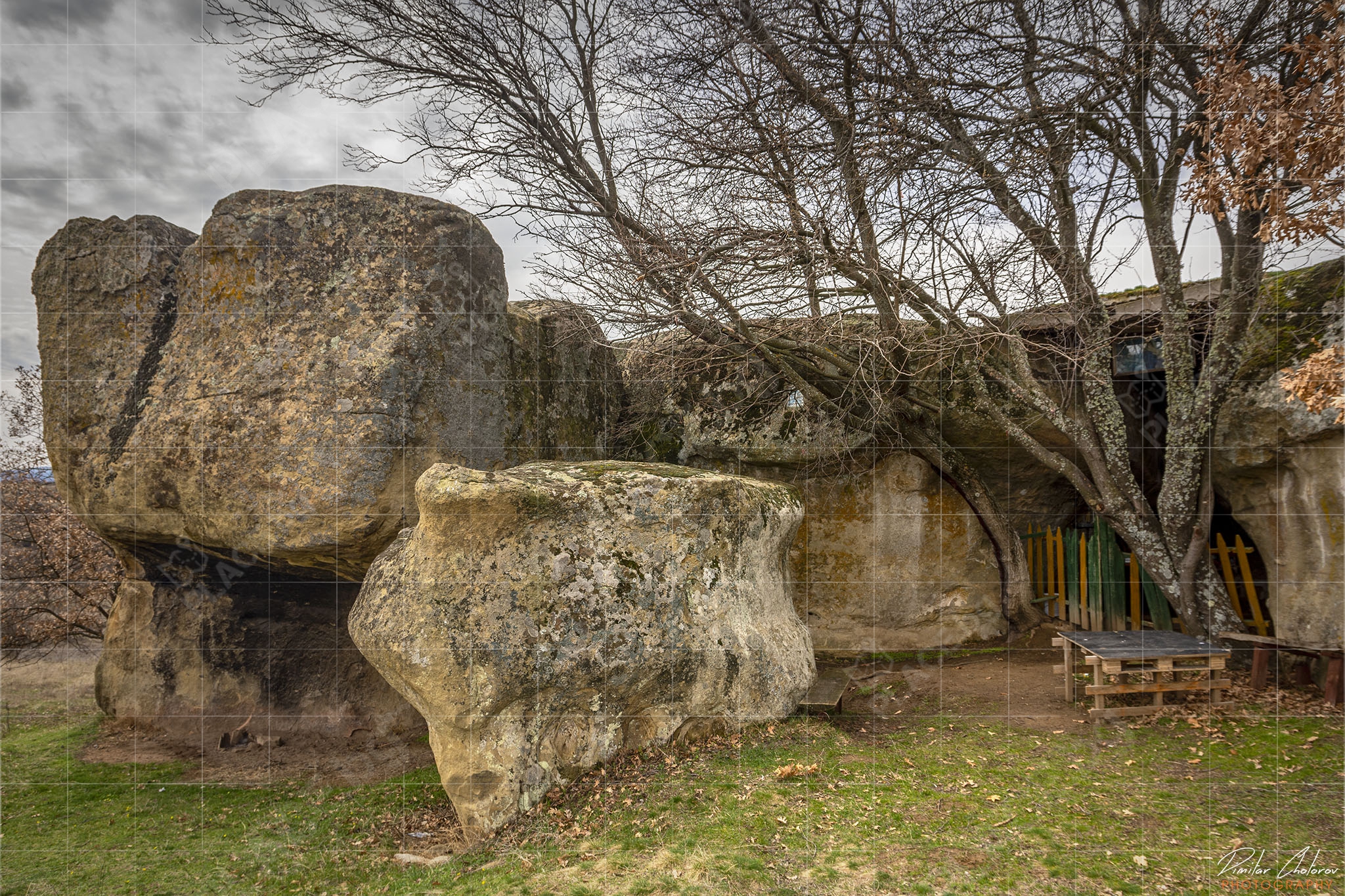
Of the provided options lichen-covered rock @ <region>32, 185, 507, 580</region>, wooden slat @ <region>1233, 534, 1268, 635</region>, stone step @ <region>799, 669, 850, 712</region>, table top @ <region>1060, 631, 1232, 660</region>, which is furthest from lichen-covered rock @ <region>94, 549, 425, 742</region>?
wooden slat @ <region>1233, 534, 1268, 635</region>

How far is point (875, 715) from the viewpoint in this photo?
24.1 ft

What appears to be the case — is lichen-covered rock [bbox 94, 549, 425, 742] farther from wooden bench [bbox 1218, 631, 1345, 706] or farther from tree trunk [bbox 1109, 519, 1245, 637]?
wooden bench [bbox 1218, 631, 1345, 706]

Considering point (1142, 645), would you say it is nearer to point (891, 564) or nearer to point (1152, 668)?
point (1152, 668)

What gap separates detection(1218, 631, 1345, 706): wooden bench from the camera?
6621mm

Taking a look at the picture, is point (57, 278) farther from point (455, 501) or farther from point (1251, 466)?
point (1251, 466)

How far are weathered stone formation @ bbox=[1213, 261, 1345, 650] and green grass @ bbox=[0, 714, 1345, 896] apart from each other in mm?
1329

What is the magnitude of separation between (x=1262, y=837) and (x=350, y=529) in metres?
7.48

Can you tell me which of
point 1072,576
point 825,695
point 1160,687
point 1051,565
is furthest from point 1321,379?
point 1051,565

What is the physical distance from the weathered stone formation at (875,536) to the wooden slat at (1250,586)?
245 centimetres

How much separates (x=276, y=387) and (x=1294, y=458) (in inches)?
399

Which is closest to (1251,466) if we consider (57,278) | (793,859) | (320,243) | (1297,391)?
(1297,391)

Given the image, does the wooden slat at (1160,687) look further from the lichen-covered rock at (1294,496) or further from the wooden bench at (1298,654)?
the lichen-covered rock at (1294,496)

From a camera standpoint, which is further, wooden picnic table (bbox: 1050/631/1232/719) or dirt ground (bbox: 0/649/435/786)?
dirt ground (bbox: 0/649/435/786)

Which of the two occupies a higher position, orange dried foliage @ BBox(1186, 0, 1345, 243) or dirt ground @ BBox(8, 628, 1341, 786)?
orange dried foliage @ BBox(1186, 0, 1345, 243)
